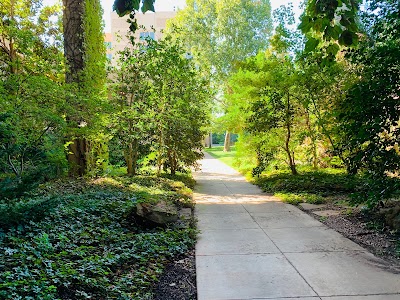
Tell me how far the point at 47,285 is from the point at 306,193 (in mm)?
6733

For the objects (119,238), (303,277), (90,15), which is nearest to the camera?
(303,277)

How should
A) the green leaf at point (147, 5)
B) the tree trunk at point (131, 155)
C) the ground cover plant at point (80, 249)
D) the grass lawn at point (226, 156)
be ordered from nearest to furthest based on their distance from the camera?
1. the green leaf at point (147, 5)
2. the ground cover plant at point (80, 249)
3. the tree trunk at point (131, 155)
4. the grass lawn at point (226, 156)

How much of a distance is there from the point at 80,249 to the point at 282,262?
7.34 ft

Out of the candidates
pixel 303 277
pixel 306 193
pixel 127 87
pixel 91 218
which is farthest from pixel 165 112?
pixel 303 277

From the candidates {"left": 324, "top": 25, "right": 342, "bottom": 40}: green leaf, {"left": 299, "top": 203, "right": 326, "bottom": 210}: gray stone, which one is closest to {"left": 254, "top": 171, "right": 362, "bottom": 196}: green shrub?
{"left": 299, "top": 203, "right": 326, "bottom": 210}: gray stone

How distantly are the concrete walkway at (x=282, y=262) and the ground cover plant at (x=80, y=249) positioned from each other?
53 centimetres

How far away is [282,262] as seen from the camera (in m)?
3.96

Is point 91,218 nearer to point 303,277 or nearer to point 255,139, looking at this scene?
point 303,277

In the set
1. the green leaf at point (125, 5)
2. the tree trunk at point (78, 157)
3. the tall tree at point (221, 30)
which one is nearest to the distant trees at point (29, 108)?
the tree trunk at point (78, 157)

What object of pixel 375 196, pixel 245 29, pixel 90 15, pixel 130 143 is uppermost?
pixel 245 29

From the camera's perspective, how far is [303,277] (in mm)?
3518

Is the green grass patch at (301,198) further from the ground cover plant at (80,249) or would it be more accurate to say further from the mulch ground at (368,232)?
the ground cover plant at (80,249)

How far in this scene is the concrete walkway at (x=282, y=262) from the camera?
10.5 feet

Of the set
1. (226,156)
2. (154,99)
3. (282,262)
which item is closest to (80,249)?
(282,262)
